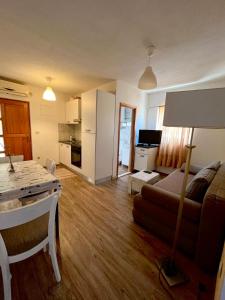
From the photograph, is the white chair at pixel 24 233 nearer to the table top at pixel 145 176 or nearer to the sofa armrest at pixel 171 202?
the sofa armrest at pixel 171 202

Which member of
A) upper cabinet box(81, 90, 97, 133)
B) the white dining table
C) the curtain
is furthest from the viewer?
the curtain

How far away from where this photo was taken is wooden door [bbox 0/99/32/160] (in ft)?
12.2

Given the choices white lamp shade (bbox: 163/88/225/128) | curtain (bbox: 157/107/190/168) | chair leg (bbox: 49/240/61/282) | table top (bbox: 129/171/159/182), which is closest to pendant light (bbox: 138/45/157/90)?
white lamp shade (bbox: 163/88/225/128)

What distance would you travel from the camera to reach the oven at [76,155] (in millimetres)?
3928

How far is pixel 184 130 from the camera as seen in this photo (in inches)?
151

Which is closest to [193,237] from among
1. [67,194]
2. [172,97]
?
[172,97]

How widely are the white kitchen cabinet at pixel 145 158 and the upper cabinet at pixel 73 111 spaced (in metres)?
2.03

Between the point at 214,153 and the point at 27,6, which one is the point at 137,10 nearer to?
the point at 27,6

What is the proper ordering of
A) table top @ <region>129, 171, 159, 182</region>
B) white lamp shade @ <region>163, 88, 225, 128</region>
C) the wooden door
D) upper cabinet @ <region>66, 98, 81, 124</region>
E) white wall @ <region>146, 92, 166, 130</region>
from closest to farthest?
white lamp shade @ <region>163, 88, 225, 128</region> → table top @ <region>129, 171, 159, 182</region> → the wooden door → upper cabinet @ <region>66, 98, 81, 124</region> → white wall @ <region>146, 92, 166, 130</region>

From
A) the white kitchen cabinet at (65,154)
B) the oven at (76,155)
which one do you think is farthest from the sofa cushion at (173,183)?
the white kitchen cabinet at (65,154)

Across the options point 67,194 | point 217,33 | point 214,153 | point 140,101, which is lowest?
point 67,194

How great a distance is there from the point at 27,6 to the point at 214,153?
4.24 m

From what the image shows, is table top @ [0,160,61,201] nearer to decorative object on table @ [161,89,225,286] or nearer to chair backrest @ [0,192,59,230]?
chair backrest @ [0,192,59,230]

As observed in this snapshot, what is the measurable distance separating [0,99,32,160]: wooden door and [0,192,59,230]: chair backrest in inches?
142
